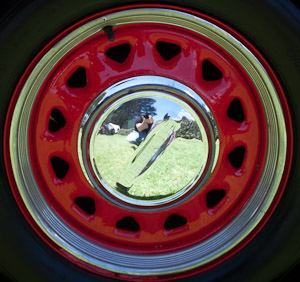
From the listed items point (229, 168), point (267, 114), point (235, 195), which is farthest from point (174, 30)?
point (235, 195)

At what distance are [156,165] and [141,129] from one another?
0.15 metres

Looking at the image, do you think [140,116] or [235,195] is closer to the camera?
[140,116]

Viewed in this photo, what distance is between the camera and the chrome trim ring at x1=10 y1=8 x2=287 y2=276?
1.29 metres

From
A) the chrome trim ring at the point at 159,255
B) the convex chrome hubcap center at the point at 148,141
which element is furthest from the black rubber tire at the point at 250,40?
the convex chrome hubcap center at the point at 148,141

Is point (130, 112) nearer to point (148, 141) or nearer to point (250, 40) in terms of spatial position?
point (148, 141)

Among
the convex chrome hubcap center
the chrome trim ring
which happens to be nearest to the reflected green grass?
the convex chrome hubcap center

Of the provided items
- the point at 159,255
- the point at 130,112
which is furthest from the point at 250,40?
the point at 159,255

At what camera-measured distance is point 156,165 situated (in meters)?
1.38

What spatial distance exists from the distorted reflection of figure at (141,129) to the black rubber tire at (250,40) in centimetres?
39

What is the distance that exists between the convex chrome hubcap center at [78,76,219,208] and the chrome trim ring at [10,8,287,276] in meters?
0.20

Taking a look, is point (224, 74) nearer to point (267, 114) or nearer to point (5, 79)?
point (267, 114)

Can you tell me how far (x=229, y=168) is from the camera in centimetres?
149

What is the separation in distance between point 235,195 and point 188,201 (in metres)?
0.19

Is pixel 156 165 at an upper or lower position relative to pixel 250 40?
lower
